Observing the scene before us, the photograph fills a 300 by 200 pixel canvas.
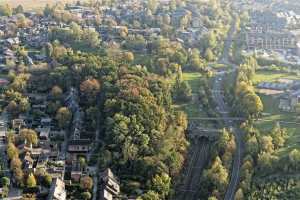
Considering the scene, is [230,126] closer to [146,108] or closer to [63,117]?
[146,108]

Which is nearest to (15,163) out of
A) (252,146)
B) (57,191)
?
(57,191)

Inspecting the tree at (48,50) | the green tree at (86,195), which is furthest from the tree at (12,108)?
the tree at (48,50)

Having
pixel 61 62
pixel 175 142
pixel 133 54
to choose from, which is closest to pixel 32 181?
pixel 175 142

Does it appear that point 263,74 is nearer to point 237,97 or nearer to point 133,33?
point 237,97

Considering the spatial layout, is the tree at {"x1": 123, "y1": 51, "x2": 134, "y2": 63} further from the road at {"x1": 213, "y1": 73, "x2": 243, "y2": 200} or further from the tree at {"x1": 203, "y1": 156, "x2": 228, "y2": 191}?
the tree at {"x1": 203, "y1": 156, "x2": 228, "y2": 191}

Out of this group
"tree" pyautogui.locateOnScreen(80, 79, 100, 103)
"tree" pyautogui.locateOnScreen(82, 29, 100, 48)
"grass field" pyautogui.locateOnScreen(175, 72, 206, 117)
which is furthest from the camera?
"tree" pyautogui.locateOnScreen(82, 29, 100, 48)

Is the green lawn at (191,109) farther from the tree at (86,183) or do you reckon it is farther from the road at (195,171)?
the tree at (86,183)

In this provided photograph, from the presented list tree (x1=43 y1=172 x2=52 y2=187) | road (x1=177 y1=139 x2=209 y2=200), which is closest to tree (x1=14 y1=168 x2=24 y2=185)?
tree (x1=43 y1=172 x2=52 y2=187)
